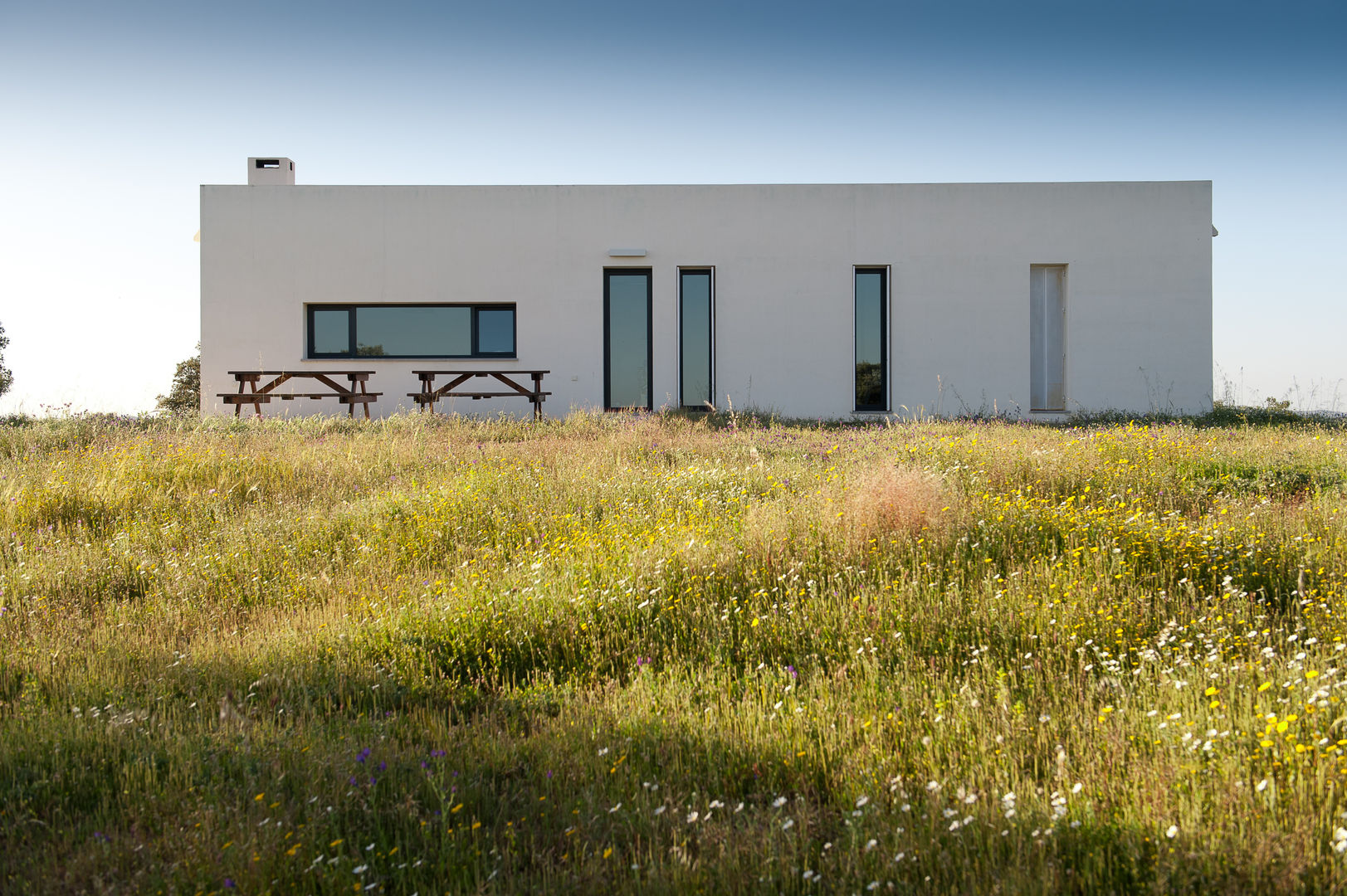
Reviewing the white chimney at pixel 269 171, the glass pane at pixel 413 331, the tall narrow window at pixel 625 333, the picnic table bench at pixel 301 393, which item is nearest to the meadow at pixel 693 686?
the picnic table bench at pixel 301 393

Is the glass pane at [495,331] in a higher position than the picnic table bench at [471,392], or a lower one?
higher

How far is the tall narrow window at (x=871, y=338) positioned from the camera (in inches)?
613

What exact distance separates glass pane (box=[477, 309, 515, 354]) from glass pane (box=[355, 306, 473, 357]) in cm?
19

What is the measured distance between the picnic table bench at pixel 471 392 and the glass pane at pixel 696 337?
2.64m

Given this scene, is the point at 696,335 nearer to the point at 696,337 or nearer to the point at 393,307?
the point at 696,337

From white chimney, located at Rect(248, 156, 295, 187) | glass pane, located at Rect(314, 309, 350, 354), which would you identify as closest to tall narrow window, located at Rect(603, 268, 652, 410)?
glass pane, located at Rect(314, 309, 350, 354)

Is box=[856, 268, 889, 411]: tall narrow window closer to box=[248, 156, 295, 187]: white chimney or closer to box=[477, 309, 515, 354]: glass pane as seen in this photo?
box=[477, 309, 515, 354]: glass pane

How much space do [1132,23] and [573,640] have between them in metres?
12.6

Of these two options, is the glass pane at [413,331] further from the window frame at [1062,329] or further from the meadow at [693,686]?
the window frame at [1062,329]

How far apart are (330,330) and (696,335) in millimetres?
7091

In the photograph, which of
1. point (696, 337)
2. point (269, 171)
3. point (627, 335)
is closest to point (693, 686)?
point (696, 337)

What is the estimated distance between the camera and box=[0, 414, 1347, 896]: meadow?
2.25 m

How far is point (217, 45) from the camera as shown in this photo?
12109 mm

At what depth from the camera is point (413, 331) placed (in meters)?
15.8
